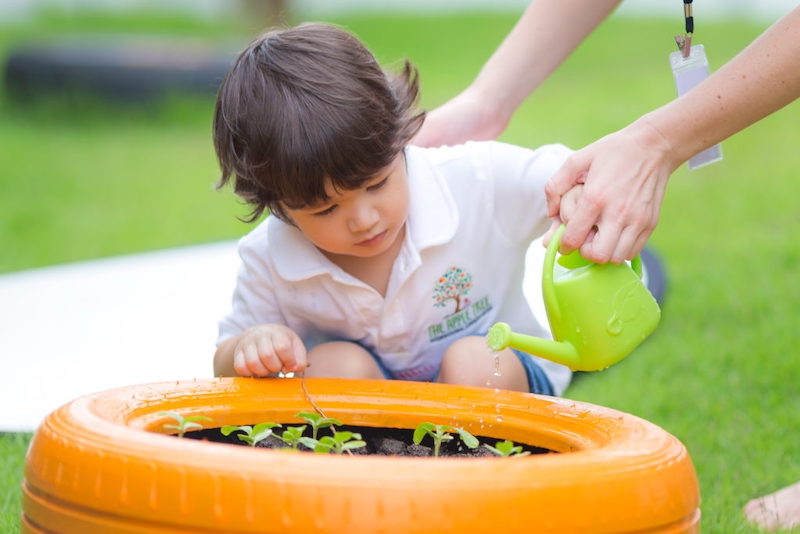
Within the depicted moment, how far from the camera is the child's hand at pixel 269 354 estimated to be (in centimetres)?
166

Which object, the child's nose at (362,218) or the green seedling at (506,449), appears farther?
the child's nose at (362,218)

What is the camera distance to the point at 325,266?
185 centimetres

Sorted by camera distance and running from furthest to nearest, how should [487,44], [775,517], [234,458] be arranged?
[487,44], [775,517], [234,458]

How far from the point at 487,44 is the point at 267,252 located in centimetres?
817

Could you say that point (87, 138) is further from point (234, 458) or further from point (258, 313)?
point (234, 458)

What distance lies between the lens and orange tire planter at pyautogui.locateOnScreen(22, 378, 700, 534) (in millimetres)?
1051

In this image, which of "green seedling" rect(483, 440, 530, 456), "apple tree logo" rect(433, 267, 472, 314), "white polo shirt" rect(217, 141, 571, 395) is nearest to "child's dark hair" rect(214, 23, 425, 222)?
"white polo shirt" rect(217, 141, 571, 395)

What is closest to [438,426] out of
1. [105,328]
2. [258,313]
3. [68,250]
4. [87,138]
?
[258,313]

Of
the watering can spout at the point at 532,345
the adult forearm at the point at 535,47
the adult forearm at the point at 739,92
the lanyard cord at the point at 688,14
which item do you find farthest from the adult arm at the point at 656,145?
the adult forearm at the point at 535,47

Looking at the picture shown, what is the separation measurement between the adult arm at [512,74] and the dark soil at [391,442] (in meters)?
0.76

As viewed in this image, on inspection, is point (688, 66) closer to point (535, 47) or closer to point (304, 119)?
point (535, 47)

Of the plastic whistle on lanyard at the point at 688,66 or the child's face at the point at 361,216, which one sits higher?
the plastic whistle on lanyard at the point at 688,66

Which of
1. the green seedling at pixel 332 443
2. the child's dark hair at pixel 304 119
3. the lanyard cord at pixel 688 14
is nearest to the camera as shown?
the green seedling at pixel 332 443

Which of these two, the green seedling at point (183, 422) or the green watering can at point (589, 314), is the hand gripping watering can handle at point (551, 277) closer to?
the green watering can at point (589, 314)
